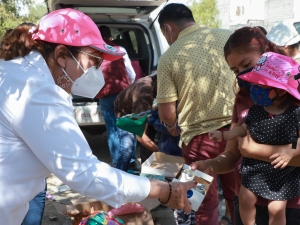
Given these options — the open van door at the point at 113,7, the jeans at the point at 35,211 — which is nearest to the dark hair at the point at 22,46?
the jeans at the point at 35,211

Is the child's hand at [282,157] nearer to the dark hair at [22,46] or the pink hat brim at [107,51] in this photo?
the pink hat brim at [107,51]

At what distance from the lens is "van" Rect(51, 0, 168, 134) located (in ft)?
18.3

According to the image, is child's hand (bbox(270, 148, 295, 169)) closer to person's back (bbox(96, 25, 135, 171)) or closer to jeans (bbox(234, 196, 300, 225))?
jeans (bbox(234, 196, 300, 225))

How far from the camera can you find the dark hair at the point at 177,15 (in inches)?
131

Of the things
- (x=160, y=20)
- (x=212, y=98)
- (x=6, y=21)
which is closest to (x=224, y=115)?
(x=212, y=98)

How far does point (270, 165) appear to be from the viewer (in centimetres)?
194

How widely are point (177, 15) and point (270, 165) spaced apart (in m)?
1.77

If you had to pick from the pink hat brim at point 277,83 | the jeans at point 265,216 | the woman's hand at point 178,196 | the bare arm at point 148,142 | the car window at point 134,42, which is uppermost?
the pink hat brim at point 277,83

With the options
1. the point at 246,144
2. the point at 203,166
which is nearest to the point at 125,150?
the point at 203,166

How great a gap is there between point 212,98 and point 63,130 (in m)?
1.65

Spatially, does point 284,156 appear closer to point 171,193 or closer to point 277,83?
point 277,83

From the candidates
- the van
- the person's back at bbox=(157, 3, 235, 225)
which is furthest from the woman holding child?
the van

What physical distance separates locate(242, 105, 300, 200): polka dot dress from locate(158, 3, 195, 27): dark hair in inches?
60.0

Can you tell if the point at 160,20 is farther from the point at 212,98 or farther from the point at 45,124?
the point at 45,124
